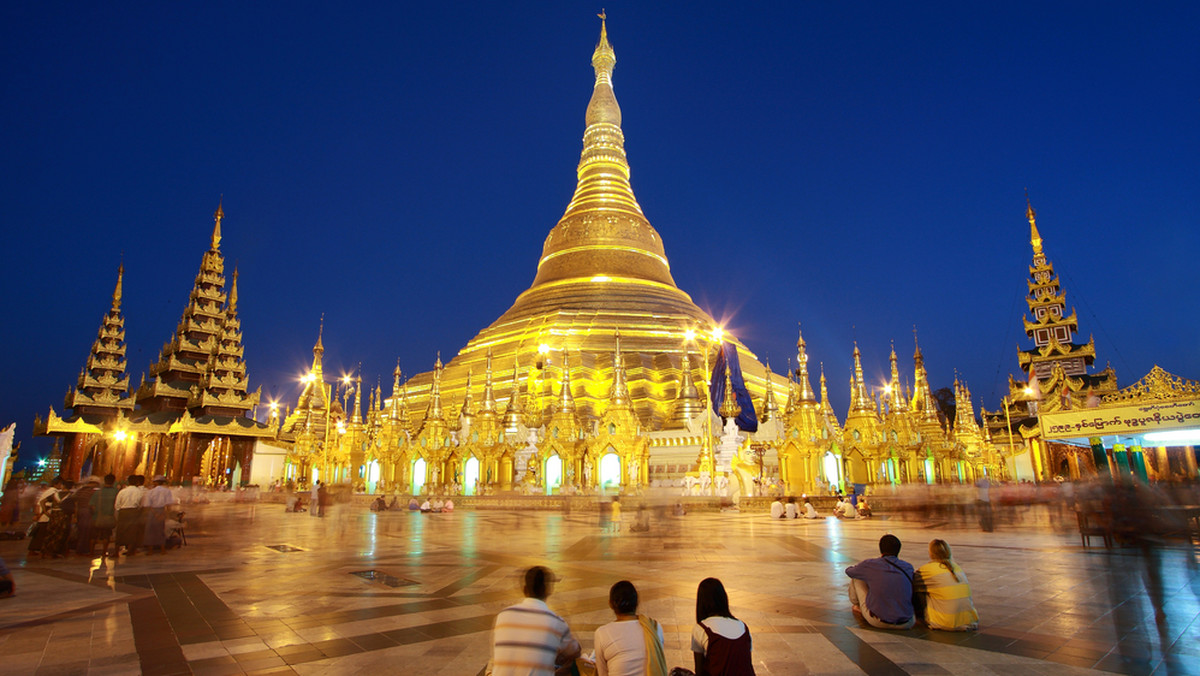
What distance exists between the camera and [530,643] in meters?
3.17

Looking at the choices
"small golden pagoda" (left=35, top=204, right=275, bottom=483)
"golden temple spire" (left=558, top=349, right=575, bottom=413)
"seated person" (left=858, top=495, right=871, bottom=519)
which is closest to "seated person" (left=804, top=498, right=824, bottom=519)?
"seated person" (left=858, top=495, right=871, bottom=519)

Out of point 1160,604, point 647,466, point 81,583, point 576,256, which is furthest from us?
point 576,256

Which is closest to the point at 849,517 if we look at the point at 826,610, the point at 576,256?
the point at 826,610

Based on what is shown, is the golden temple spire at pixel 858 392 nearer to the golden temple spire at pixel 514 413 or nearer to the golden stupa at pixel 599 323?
the golden stupa at pixel 599 323

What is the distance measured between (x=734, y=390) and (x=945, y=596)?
23.9 metres

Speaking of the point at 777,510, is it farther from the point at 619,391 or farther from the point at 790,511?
the point at 619,391

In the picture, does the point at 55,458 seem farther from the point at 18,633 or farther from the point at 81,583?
the point at 18,633

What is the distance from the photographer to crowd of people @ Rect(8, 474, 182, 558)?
1066 centimetres

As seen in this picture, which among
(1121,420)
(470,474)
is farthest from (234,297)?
(1121,420)

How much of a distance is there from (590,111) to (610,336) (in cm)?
2211

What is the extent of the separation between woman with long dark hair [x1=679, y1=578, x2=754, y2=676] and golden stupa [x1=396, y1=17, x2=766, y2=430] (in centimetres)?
2416

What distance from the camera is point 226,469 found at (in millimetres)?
40594

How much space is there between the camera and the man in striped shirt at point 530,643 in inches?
124

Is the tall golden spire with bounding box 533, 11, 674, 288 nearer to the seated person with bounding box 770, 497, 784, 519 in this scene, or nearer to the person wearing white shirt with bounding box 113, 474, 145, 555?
the seated person with bounding box 770, 497, 784, 519
